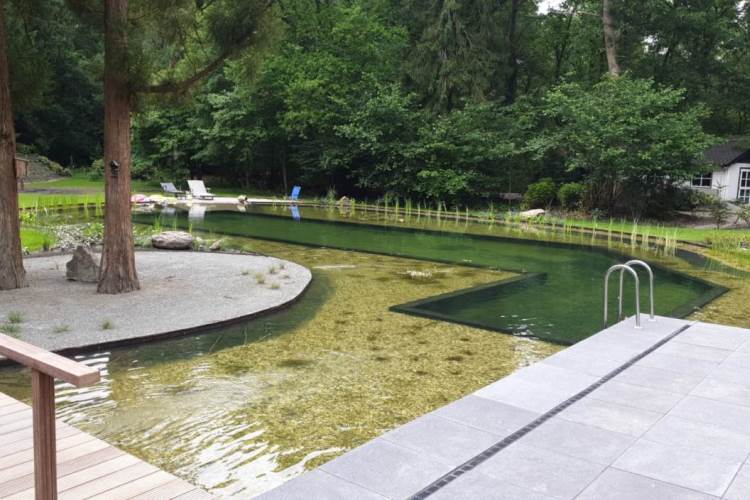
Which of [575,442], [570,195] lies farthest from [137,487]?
[570,195]

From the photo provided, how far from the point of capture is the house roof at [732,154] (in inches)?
885

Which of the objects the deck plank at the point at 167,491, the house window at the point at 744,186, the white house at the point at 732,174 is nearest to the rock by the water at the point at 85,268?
the deck plank at the point at 167,491

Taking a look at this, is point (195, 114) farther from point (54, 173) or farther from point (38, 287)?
point (38, 287)

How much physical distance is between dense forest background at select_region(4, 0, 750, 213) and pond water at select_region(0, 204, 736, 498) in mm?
10061

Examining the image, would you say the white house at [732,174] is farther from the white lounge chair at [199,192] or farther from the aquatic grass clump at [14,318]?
the aquatic grass clump at [14,318]

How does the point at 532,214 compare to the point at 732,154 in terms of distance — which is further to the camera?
the point at 732,154

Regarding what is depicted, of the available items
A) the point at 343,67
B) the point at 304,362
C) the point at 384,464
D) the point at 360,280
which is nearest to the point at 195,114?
the point at 343,67

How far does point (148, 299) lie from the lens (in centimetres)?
750

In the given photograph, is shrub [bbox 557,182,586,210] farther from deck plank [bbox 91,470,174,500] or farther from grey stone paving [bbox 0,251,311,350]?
deck plank [bbox 91,470,174,500]

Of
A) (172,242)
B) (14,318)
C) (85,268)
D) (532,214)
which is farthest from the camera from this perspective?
(532,214)

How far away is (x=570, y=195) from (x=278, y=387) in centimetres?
1753

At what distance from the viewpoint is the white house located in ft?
74.7

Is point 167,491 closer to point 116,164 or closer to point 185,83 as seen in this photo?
point 116,164

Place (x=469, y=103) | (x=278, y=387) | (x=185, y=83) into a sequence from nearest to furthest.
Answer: (x=278, y=387)
(x=185, y=83)
(x=469, y=103)
